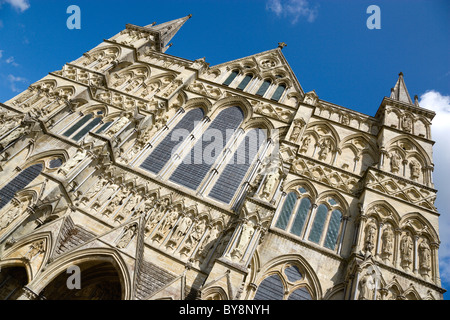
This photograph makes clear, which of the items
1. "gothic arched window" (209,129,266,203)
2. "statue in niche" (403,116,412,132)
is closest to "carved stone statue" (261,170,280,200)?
"gothic arched window" (209,129,266,203)

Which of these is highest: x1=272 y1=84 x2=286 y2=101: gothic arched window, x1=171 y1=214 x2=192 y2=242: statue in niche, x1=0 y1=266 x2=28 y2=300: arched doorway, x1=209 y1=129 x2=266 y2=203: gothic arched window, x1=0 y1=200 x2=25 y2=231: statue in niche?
x1=272 y1=84 x2=286 y2=101: gothic arched window

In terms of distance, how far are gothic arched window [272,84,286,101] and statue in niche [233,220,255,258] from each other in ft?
31.9

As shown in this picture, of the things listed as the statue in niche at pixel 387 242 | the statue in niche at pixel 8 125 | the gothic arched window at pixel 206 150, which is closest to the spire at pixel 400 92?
the gothic arched window at pixel 206 150

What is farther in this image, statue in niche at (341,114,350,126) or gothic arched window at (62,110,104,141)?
statue in niche at (341,114,350,126)

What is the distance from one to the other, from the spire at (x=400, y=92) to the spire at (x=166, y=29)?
626 inches

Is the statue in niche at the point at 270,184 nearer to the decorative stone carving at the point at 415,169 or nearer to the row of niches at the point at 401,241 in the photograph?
the row of niches at the point at 401,241

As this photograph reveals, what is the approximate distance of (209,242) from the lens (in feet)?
35.6

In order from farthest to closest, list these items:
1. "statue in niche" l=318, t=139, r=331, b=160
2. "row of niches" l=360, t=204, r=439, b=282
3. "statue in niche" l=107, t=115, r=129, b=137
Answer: "statue in niche" l=318, t=139, r=331, b=160
"statue in niche" l=107, t=115, r=129, b=137
"row of niches" l=360, t=204, r=439, b=282

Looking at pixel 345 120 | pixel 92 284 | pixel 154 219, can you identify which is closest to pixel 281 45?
pixel 345 120

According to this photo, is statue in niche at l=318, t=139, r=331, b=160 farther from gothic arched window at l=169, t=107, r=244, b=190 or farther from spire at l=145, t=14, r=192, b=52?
spire at l=145, t=14, r=192, b=52

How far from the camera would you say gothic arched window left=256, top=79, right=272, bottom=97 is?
1809 centimetres

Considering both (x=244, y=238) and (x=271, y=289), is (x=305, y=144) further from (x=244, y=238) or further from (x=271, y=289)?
(x=271, y=289)

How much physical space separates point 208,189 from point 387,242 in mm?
6913

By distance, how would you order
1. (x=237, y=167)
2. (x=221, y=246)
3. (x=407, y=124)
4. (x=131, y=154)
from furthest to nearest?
(x=407, y=124), (x=237, y=167), (x=131, y=154), (x=221, y=246)
